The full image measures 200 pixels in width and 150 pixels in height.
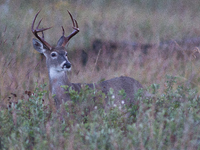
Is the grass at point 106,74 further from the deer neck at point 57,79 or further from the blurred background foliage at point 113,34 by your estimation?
the deer neck at point 57,79

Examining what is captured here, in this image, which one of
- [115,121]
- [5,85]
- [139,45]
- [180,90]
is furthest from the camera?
[139,45]

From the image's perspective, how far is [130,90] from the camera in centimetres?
593

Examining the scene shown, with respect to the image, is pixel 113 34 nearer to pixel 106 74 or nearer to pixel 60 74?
pixel 106 74

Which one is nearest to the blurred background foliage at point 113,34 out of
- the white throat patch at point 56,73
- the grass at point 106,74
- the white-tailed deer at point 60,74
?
the grass at point 106,74

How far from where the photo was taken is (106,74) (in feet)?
25.4

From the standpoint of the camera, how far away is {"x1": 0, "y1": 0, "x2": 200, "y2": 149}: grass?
3.15 m

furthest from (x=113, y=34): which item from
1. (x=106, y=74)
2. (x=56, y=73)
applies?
(x=56, y=73)

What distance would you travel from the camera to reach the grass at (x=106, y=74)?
124 inches

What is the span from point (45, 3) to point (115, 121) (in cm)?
984

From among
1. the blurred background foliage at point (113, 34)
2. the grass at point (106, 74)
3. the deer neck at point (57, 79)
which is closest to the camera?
the grass at point (106, 74)

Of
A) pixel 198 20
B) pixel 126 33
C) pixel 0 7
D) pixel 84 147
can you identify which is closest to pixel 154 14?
pixel 198 20

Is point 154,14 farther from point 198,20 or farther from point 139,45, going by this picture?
point 139,45

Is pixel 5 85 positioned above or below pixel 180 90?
below

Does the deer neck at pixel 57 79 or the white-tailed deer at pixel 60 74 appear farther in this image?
the deer neck at pixel 57 79
